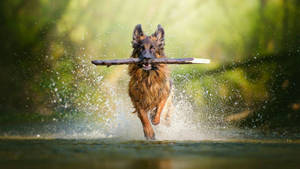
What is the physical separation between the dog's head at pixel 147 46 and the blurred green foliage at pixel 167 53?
3.27 m

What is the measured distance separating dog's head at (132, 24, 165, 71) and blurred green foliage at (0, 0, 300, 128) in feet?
10.7

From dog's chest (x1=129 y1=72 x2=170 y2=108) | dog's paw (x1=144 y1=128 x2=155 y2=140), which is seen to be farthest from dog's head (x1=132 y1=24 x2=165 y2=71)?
dog's paw (x1=144 y1=128 x2=155 y2=140)

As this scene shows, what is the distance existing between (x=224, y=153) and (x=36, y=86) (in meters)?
9.38

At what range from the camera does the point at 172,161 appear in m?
4.04

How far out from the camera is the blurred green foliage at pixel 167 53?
1099 centimetres

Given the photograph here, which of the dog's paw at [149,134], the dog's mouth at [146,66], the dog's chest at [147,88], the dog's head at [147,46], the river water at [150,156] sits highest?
the dog's head at [147,46]

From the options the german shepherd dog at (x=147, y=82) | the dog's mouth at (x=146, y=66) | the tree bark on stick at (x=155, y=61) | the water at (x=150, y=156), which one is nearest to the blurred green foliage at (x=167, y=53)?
the german shepherd dog at (x=147, y=82)

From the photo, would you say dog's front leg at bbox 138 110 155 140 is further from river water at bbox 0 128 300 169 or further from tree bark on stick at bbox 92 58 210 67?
river water at bbox 0 128 300 169

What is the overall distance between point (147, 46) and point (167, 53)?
466cm

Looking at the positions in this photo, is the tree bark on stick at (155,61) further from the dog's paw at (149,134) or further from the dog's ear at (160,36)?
the dog's paw at (149,134)

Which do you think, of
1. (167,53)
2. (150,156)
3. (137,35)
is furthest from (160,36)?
(167,53)

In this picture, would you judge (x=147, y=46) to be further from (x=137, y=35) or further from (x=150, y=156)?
(x=150, y=156)

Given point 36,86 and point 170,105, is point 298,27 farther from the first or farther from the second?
point 36,86

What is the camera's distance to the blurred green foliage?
1099cm
